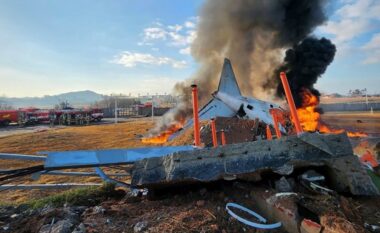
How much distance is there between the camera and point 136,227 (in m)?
3.49

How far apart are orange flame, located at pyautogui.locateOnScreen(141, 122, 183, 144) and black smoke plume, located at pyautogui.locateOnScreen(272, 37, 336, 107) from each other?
8.43m

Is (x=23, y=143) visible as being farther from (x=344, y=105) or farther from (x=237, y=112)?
(x=344, y=105)

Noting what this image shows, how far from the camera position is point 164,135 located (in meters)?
19.2

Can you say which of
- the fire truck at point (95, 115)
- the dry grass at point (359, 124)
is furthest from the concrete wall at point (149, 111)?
the dry grass at point (359, 124)

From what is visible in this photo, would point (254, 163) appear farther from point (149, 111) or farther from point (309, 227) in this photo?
point (149, 111)

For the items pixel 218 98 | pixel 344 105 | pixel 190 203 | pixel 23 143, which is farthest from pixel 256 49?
pixel 344 105

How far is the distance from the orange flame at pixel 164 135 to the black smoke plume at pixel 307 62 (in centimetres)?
843

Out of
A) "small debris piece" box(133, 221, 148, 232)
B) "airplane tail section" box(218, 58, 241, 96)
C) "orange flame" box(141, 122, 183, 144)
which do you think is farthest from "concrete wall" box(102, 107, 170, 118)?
"small debris piece" box(133, 221, 148, 232)

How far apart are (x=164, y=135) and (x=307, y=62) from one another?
1078 centimetres

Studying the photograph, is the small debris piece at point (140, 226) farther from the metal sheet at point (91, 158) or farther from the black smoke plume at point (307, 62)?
the black smoke plume at point (307, 62)

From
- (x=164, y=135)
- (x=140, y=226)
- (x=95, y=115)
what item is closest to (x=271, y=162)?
(x=140, y=226)

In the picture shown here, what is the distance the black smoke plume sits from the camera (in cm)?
2033

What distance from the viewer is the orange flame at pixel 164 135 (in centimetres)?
1854

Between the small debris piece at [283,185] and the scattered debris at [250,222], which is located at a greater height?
the small debris piece at [283,185]
